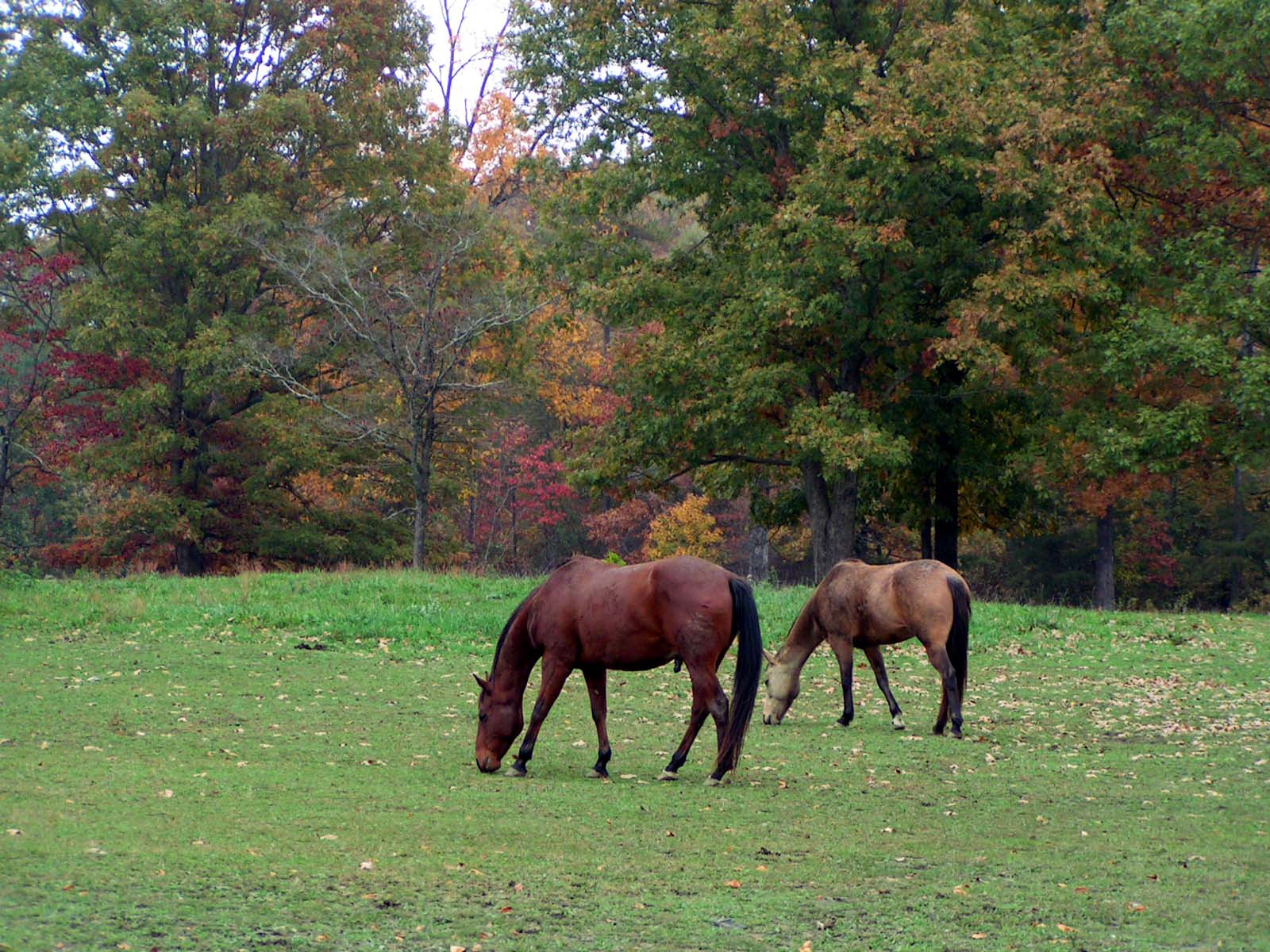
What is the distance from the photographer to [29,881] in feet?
21.0

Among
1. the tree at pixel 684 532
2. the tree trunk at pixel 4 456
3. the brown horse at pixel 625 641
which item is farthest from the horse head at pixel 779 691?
the tree at pixel 684 532

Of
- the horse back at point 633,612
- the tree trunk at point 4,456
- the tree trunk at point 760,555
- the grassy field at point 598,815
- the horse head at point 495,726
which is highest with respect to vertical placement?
the tree trunk at point 4,456

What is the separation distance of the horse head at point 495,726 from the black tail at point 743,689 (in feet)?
5.55

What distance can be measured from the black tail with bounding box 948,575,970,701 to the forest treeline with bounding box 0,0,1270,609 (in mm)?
11946

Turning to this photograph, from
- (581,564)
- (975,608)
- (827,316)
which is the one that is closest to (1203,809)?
(581,564)

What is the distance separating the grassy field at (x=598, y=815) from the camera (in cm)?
618

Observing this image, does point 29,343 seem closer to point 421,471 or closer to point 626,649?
point 421,471

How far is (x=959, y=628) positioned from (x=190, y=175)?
90.9 feet

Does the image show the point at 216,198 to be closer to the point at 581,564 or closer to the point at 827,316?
the point at 827,316

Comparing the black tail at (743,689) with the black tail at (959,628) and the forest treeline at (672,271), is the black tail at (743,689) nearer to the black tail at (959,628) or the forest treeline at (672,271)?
the black tail at (959,628)

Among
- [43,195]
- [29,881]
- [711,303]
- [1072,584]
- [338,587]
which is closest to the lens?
[29,881]

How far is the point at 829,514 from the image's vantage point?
29203 millimetres

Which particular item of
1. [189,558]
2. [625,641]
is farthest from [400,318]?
[625,641]

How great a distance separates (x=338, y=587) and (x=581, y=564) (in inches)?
479
